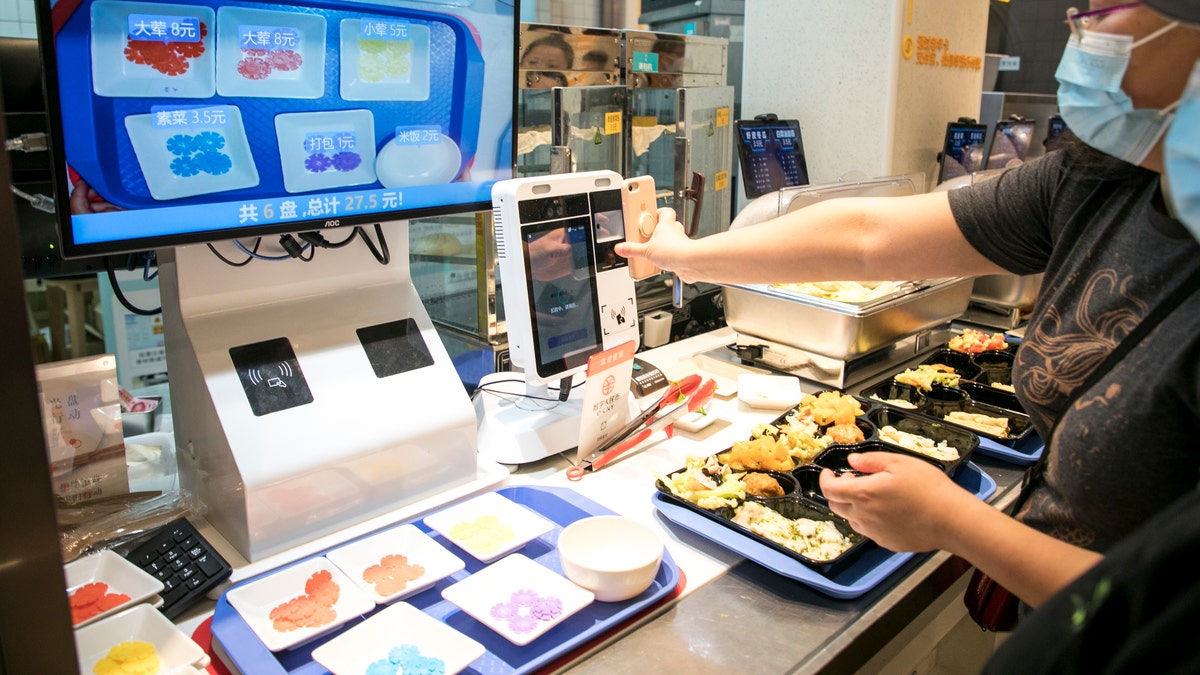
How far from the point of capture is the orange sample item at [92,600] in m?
1.06

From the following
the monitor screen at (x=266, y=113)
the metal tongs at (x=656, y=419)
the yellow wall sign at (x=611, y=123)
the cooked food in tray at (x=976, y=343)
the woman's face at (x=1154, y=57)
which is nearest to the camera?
the woman's face at (x=1154, y=57)

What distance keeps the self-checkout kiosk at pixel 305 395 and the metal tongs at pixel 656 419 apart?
24 centimetres

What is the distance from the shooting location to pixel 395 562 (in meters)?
1.20

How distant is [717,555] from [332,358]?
0.71 meters

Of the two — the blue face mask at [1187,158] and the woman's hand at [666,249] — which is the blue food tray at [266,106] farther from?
the blue face mask at [1187,158]

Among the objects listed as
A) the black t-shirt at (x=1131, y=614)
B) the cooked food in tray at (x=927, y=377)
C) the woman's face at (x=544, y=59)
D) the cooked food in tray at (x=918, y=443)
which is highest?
the woman's face at (x=544, y=59)

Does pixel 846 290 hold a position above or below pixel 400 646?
above

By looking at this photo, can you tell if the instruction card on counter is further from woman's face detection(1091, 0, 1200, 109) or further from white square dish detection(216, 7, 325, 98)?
woman's face detection(1091, 0, 1200, 109)

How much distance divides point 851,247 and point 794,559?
50 cm

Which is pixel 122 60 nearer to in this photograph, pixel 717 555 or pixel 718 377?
pixel 717 555

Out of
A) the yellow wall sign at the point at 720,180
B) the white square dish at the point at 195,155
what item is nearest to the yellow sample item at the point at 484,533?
the white square dish at the point at 195,155

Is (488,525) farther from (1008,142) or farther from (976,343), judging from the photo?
(1008,142)

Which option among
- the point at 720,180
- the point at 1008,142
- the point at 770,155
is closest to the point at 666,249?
the point at 770,155

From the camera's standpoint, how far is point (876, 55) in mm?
2707
